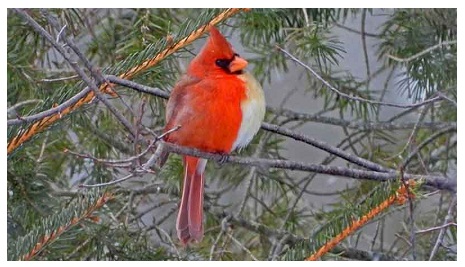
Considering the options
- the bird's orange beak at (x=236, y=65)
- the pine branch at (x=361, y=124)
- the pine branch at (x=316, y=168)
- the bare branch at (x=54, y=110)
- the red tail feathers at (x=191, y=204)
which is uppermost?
the bird's orange beak at (x=236, y=65)

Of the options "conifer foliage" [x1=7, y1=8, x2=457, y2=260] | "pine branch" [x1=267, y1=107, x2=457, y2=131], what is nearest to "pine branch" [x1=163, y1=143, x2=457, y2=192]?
"conifer foliage" [x1=7, y1=8, x2=457, y2=260]

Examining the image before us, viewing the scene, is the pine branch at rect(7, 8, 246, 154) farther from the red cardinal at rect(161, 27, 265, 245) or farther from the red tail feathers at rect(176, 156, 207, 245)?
the red tail feathers at rect(176, 156, 207, 245)

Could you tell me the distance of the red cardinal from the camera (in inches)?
40.4

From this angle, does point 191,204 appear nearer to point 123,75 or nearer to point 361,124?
point 123,75

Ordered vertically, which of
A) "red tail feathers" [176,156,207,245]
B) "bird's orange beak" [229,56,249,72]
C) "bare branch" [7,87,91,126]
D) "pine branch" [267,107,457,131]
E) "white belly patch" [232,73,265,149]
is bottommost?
"red tail feathers" [176,156,207,245]

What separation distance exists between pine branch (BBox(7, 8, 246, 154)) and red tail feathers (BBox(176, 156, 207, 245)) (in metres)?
0.19

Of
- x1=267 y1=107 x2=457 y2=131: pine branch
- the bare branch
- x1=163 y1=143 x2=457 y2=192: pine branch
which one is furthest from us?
x1=267 y1=107 x2=457 y2=131: pine branch

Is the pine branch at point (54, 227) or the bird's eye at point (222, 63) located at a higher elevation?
the bird's eye at point (222, 63)

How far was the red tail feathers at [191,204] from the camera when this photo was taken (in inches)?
40.2

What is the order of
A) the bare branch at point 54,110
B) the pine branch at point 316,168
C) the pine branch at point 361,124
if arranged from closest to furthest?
the bare branch at point 54,110 → the pine branch at point 316,168 → the pine branch at point 361,124

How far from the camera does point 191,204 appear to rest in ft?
3.51

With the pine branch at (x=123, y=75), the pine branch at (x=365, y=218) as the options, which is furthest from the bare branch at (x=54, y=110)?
the pine branch at (x=365, y=218)

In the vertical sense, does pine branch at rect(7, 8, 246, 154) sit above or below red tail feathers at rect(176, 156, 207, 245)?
above

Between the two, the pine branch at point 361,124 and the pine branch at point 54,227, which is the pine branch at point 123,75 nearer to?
the pine branch at point 54,227
